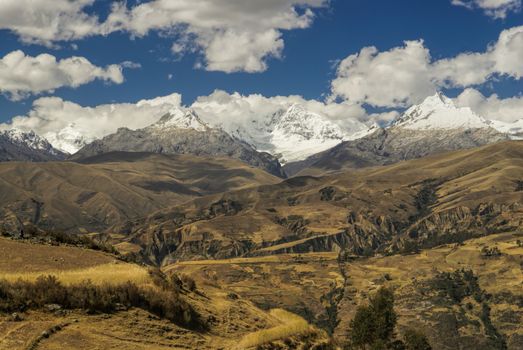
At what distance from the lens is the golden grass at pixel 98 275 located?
34.5 metres

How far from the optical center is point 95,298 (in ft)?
110

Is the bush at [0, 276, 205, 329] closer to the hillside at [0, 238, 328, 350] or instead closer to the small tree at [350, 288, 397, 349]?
the hillside at [0, 238, 328, 350]

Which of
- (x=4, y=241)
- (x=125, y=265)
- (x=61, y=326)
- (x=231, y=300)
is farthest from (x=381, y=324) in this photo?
(x=61, y=326)

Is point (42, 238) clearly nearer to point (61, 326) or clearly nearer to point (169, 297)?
point (169, 297)

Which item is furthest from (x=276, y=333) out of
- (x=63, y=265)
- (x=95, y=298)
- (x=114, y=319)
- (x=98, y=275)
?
(x=63, y=265)

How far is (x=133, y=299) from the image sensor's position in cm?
3519

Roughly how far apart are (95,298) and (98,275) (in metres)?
3.44

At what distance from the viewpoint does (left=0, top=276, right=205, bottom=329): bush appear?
3141 cm

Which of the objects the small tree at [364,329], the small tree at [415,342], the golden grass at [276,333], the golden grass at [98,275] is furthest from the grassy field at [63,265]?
the small tree at [415,342]

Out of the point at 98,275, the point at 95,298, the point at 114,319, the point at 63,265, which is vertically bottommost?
the point at 114,319

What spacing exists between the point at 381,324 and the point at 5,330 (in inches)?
1997

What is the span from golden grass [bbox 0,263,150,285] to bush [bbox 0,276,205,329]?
0.64m

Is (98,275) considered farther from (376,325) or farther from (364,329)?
(376,325)

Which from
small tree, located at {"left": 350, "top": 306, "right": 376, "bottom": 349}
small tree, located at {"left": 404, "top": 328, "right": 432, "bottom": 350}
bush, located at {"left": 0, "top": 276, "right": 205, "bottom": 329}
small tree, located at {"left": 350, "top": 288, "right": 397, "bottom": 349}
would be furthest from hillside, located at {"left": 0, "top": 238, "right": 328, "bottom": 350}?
small tree, located at {"left": 404, "top": 328, "right": 432, "bottom": 350}
